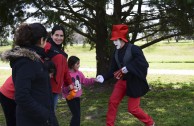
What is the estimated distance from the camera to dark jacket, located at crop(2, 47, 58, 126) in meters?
2.73

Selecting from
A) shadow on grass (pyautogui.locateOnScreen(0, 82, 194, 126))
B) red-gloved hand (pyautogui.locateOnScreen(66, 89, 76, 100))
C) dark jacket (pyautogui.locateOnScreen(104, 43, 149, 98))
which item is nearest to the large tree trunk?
shadow on grass (pyautogui.locateOnScreen(0, 82, 194, 126))

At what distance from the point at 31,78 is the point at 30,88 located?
7 centimetres

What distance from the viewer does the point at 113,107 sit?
17.6 feet

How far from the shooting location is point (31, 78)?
9.05 feet

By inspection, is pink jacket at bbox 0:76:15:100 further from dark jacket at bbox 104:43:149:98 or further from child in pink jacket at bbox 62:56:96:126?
dark jacket at bbox 104:43:149:98

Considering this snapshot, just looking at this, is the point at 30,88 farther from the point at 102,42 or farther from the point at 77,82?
the point at 102,42

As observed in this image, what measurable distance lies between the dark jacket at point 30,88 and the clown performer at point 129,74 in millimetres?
2310

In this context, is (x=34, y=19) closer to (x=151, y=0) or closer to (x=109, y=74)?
(x=151, y=0)

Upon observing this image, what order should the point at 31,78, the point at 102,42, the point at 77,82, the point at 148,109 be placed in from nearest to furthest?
the point at 31,78 < the point at 77,82 < the point at 148,109 < the point at 102,42

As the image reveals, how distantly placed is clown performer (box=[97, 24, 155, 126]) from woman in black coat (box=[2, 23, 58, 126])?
7.54 ft

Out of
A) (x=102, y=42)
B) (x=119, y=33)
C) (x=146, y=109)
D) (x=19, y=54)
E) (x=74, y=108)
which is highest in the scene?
(x=119, y=33)

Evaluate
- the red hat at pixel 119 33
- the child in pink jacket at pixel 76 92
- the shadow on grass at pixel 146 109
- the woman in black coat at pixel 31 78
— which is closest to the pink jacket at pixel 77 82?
the child in pink jacket at pixel 76 92

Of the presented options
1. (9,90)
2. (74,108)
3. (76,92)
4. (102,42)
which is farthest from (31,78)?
(102,42)

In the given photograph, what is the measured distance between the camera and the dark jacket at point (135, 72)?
5.09m
